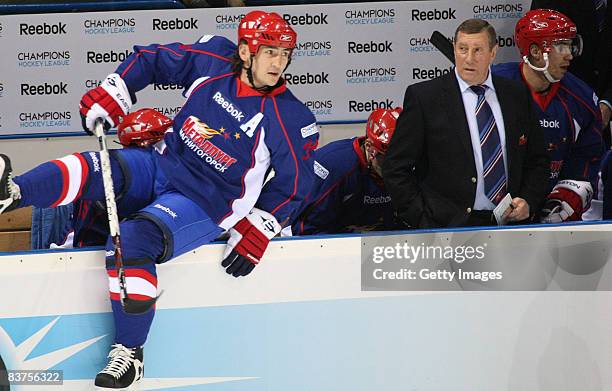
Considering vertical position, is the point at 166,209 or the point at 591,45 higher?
the point at 591,45

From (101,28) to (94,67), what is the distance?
0.63ft

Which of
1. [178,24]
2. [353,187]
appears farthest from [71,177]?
[178,24]

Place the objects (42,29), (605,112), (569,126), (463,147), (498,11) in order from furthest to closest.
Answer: (498,11) < (42,29) < (605,112) < (569,126) < (463,147)

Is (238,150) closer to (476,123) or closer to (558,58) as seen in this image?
(476,123)

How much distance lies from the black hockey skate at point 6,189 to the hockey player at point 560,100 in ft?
6.64

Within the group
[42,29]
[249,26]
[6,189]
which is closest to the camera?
[6,189]

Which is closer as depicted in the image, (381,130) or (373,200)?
(381,130)

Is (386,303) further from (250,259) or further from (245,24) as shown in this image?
(245,24)

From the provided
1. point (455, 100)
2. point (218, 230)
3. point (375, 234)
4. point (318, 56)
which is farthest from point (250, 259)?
point (318, 56)

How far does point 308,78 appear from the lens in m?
5.30

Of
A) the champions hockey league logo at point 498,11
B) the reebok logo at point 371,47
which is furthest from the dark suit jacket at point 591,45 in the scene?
the reebok logo at point 371,47

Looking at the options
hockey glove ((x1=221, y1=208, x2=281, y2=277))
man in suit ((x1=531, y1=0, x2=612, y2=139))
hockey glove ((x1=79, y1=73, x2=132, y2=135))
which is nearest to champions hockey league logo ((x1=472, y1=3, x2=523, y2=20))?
man in suit ((x1=531, y1=0, x2=612, y2=139))

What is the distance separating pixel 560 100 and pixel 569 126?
11 cm

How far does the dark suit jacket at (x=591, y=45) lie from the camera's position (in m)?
4.80
